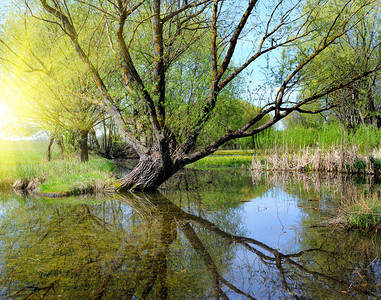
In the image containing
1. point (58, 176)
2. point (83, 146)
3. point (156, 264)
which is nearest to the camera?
point (156, 264)

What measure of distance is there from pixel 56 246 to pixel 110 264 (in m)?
1.16

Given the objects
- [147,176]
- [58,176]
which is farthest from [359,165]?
[58,176]

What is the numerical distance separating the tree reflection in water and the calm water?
0.01 m

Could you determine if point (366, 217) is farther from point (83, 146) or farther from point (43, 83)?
point (83, 146)

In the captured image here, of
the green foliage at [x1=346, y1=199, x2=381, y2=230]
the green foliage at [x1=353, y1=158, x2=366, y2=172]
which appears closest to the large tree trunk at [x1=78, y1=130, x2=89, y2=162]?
the green foliage at [x1=346, y1=199, x2=381, y2=230]

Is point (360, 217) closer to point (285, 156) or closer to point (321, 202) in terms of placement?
point (321, 202)

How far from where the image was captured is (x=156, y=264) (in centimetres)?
329

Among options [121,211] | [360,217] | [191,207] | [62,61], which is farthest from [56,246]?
[62,61]

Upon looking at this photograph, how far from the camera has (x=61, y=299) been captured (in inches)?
99.7

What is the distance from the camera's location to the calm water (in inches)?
106

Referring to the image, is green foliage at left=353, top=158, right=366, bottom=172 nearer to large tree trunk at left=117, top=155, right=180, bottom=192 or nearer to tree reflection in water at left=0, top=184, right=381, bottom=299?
large tree trunk at left=117, top=155, right=180, bottom=192

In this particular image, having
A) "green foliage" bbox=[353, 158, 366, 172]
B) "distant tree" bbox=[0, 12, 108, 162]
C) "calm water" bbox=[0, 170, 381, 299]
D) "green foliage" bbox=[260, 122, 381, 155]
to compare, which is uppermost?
"distant tree" bbox=[0, 12, 108, 162]

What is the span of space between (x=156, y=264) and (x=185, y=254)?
463mm

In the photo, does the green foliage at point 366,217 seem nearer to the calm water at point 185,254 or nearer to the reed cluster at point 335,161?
the calm water at point 185,254
